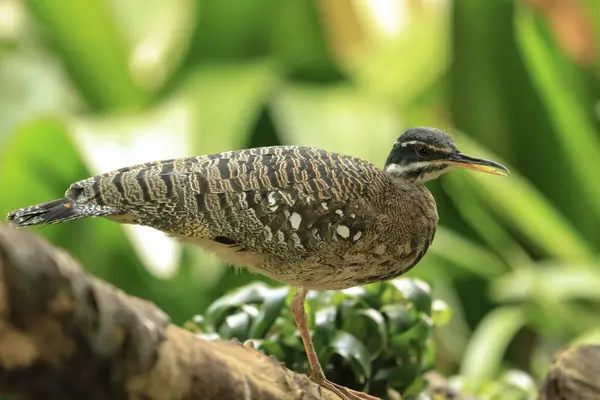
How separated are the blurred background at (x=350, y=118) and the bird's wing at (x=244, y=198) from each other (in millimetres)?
1189

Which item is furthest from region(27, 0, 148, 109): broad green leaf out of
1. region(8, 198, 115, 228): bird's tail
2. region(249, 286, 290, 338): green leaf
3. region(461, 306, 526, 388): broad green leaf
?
region(8, 198, 115, 228): bird's tail

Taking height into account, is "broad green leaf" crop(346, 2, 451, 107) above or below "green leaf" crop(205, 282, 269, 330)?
above

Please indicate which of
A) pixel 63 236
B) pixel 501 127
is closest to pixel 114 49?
pixel 63 236

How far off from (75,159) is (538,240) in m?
1.84

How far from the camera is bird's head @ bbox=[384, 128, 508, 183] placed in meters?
1.65

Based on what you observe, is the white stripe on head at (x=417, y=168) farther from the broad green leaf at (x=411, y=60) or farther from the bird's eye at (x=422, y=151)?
the broad green leaf at (x=411, y=60)

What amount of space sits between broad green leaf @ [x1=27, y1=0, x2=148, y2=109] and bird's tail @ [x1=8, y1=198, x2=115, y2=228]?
96.3 inches

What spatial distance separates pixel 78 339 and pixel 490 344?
2.27 m

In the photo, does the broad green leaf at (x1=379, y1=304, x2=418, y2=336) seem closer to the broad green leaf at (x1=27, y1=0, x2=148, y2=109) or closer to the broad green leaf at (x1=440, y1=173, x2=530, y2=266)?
the broad green leaf at (x1=440, y1=173, x2=530, y2=266)

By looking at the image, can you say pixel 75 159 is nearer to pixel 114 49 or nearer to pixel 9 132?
pixel 9 132

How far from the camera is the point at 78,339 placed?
3.14 feet

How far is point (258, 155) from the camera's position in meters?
Answer: 1.63

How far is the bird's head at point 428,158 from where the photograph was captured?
1646 mm

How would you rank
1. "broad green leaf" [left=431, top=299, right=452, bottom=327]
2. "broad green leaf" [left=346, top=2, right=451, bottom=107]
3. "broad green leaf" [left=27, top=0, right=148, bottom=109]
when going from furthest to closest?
"broad green leaf" [left=346, top=2, right=451, bottom=107], "broad green leaf" [left=27, top=0, right=148, bottom=109], "broad green leaf" [left=431, top=299, right=452, bottom=327]
